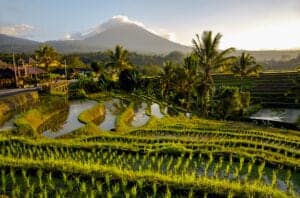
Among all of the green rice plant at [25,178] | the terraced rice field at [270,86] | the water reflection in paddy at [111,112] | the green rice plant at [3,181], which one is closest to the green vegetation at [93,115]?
the water reflection in paddy at [111,112]

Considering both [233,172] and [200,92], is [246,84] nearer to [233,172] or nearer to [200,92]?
[200,92]

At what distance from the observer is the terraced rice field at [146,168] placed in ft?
32.2

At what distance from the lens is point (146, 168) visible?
12.7 metres

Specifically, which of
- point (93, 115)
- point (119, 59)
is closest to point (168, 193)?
point (93, 115)

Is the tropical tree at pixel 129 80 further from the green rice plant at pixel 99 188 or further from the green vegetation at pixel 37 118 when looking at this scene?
the green rice plant at pixel 99 188

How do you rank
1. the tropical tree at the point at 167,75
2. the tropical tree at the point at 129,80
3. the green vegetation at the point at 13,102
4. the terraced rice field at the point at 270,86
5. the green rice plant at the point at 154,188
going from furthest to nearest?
the terraced rice field at the point at 270,86
the tropical tree at the point at 129,80
the tropical tree at the point at 167,75
the green vegetation at the point at 13,102
the green rice plant at the point at 154,188

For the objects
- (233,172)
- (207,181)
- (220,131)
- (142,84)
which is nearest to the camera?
(207,181)

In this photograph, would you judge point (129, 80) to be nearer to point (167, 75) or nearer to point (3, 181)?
point (167, 75)

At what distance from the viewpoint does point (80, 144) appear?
15.5 m

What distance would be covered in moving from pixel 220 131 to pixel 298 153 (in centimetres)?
616

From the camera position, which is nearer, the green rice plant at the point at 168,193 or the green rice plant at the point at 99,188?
the green rice plant at the point at 168,193

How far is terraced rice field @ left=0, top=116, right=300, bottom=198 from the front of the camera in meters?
9.80

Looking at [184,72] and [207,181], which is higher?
[184,72]

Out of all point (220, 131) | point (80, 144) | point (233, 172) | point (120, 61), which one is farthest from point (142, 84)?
point (233, 172)
